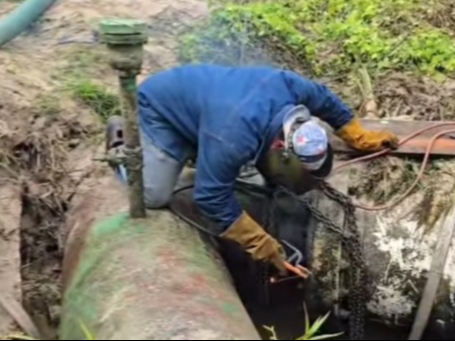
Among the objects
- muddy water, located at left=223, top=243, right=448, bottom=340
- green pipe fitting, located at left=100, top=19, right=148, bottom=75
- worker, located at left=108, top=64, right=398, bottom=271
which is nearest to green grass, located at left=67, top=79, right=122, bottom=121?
worker, located at left=108, top=64, right=398, bottom=271

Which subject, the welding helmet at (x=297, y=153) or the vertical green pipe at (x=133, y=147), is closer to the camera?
the vertical green pipe at (x=133, y=147)

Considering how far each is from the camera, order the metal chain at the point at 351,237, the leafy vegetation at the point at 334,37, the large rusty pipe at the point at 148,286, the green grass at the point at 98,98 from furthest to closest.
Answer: the leafy vegetation at the point at 334,37
the green grass at the point at 98,98
the metal chain at the point at 351,237
the large rusty pipe at the point at 148,286

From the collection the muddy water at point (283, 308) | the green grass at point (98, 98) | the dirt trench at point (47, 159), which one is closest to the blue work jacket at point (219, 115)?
the dirt trench at point (47, 159)

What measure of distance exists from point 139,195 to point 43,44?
307 centimetres

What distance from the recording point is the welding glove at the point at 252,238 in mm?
4941

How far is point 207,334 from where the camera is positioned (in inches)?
146

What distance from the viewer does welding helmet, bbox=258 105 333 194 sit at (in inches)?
191

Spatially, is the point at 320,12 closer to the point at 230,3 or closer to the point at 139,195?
the point at 230,3

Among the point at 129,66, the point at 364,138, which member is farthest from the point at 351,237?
the point at 129,66

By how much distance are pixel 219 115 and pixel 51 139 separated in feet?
6.09

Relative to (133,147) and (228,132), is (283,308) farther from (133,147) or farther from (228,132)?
(133,147)

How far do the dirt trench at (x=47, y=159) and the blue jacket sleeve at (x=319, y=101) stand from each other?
99 cm

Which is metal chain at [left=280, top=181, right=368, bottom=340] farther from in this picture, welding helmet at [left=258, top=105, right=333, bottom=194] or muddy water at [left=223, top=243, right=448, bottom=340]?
welding helmet at [left=258, top=105, right=333, bottom=194]

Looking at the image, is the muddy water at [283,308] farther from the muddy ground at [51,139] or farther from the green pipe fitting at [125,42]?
the green pipe fitting at [125,42]
